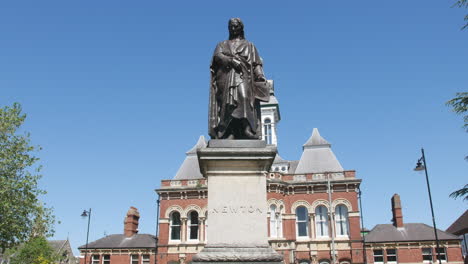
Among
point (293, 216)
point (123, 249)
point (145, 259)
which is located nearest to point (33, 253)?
point (123, 249)

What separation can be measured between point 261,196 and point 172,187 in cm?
3027

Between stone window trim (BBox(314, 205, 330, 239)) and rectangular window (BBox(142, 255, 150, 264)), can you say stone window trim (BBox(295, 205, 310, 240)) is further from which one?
rectangular window (BBox(142, 255, 150, 264))

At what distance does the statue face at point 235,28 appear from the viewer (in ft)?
22.1

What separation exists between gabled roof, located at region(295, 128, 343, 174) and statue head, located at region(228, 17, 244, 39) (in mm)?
29392

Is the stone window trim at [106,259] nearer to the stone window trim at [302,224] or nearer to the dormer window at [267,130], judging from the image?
the stone window trim at [302,224]

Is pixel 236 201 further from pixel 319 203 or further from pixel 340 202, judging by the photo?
pixel 340 202

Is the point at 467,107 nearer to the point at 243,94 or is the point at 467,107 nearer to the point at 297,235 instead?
the point at 243,94

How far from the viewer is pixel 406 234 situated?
34.2 m

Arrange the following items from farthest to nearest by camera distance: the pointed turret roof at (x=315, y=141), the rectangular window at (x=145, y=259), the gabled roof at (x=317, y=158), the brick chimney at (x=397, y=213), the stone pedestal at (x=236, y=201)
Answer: the pointed turret roof at (x=315, y=141) → the brick chimney at (x=397, y=213) → the rectangular window at (x=145, y=259) → the gabled roof at (x=317, y=158) → the stone pedestal at (x=236, y=201)

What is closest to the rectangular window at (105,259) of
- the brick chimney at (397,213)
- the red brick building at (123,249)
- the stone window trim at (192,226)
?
the red brick building at (123,249)

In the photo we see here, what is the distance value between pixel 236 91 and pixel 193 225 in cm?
2949

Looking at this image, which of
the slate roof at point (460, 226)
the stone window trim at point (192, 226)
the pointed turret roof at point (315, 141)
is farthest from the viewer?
the slate roof at point (460, 226)

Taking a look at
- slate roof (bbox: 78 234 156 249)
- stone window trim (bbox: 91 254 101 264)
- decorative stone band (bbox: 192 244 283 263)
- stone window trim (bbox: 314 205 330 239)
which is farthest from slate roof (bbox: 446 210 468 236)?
decorative stone band (bbox: 192 244 283 263)

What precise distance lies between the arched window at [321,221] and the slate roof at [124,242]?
14.4 meters
